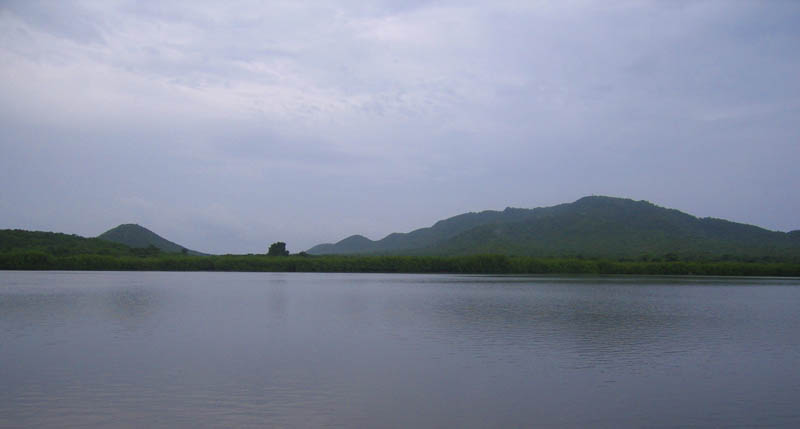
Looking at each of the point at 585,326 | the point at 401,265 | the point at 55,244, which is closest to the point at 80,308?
the point at 585,326

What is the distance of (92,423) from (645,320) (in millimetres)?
21165

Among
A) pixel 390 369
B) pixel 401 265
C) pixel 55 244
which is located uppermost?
pixel 55 244

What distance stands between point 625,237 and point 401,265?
63063 mm

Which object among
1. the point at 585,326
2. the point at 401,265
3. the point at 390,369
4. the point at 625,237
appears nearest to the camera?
the point at 390,369

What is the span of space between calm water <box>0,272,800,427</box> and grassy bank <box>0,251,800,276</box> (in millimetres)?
68320

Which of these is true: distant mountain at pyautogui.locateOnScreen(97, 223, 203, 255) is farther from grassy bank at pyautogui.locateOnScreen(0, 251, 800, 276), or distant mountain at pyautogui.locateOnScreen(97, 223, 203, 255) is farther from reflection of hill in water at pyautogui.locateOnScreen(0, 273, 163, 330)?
reflection of hill in water at pyautogui.locateOnScreen(0, 273, 163, 330)

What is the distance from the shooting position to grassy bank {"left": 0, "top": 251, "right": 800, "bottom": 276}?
8712 centimetres

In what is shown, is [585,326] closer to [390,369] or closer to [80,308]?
[390,369]

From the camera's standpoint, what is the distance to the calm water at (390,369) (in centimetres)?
1004

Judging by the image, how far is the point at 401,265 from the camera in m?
97.5

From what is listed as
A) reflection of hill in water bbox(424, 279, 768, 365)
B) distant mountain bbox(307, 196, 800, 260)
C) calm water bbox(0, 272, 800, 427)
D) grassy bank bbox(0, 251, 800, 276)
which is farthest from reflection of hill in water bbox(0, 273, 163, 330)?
distant mountain bbox(307, 196, 800, 260)

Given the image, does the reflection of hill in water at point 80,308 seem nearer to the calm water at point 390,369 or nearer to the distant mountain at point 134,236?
the calm water at point 390,369

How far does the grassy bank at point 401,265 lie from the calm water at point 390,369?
6832cm

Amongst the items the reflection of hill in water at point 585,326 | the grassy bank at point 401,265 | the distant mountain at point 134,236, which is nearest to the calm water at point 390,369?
the reflection of hill in water at point 585,326
